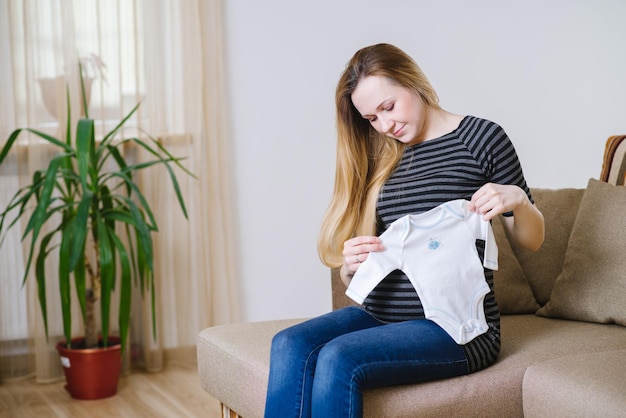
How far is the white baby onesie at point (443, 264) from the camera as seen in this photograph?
1694 mm

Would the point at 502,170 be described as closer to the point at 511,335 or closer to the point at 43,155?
the point at 511,335

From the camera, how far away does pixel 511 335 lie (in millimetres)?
2008

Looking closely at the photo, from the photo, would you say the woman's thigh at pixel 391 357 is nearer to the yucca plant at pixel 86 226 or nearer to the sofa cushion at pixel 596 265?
the sofa cushion at pixel 596 265

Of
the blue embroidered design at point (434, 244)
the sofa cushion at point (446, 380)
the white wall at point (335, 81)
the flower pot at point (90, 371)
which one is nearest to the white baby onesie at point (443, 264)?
the blue embroidered design at point (434, 244)

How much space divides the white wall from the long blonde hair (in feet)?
4.99

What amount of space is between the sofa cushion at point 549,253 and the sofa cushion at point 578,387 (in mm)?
571

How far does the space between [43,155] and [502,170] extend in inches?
82.7

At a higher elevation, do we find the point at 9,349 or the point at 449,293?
the point at 449,293

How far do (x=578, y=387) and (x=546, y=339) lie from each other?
413 millimetres

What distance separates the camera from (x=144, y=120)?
11.0 feet

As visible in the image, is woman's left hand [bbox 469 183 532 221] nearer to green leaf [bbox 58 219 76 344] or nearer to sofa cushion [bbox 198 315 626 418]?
sofa cushion [bbox 198 315 626 418]

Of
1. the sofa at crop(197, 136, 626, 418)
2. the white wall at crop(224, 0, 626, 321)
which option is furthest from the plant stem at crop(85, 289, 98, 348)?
the sofa at crop(197, 136, 626, 418)

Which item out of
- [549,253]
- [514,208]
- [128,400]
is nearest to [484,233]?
[514,208]

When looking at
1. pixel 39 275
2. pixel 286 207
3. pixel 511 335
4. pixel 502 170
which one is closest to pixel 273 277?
pixel 286 207
